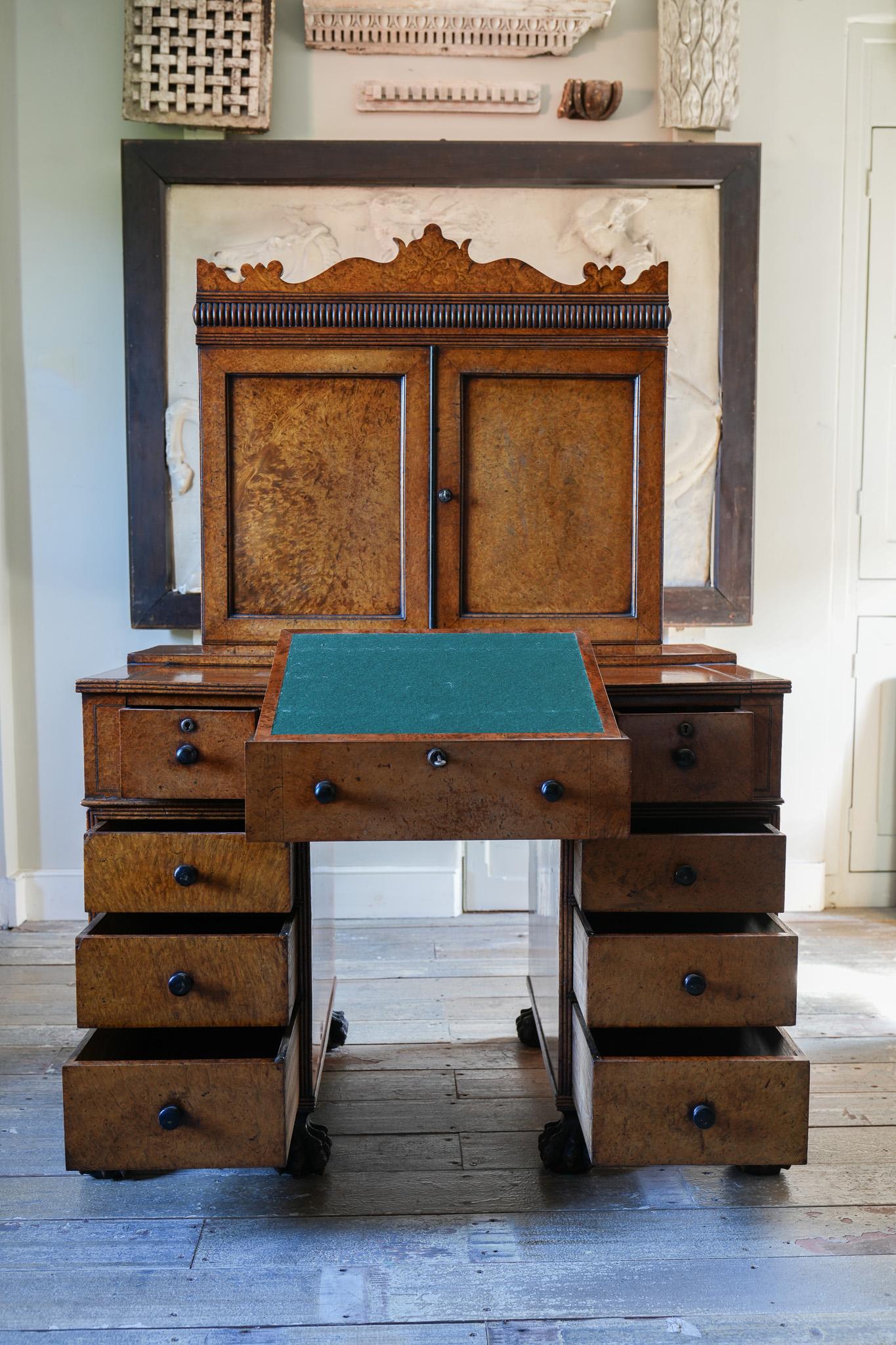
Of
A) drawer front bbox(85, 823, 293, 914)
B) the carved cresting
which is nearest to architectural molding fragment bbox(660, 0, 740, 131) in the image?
the carved cresting

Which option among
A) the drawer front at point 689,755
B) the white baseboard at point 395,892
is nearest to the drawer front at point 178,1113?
the drawer front at point 689,755

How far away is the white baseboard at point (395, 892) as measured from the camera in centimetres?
339

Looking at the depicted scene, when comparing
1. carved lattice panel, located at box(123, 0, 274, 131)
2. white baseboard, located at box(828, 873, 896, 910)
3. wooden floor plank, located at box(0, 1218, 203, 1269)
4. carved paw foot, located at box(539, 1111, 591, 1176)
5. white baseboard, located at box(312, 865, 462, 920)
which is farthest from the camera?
white baseboard, located at box(828, 873, 896, 910)

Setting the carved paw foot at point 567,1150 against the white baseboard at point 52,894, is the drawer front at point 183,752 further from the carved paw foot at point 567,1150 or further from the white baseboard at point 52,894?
the white baseboard at point 52,894

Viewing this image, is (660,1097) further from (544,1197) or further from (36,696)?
(36,696)

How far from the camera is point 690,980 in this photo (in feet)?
5.71

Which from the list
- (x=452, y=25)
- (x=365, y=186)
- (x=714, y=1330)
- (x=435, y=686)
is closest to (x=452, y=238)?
(x=365, y=186)

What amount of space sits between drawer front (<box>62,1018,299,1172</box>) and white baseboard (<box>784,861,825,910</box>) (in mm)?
2297

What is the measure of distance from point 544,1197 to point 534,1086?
0.42 metres

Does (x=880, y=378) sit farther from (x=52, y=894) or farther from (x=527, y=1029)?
(x=52, y=894)

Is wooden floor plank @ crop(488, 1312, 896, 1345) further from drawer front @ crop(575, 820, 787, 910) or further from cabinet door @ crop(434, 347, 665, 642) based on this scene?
cabinet door @ crop(434, 347, 665, 642)

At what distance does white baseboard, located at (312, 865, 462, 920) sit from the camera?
11.1ft

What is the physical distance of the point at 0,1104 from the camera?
7.00 ft

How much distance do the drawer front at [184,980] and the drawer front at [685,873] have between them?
556 mm
